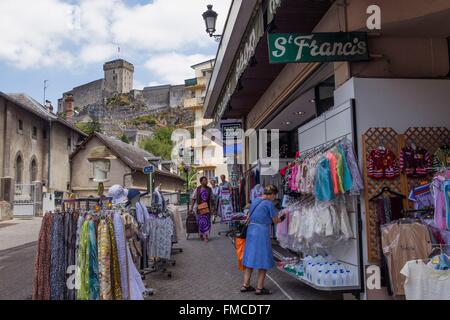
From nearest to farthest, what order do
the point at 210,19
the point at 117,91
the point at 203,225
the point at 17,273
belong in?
the point at 17,273 → the point at 210,19 → the point at 203,225 → the point at 117,91

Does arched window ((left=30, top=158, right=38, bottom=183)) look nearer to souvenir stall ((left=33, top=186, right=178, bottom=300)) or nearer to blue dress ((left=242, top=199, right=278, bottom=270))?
souvenir stall ((left=33, top=186, right=178, bottom=300))

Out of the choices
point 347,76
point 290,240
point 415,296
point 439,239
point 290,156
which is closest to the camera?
point 415,296

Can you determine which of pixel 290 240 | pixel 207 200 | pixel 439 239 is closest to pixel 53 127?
pixel 207 200

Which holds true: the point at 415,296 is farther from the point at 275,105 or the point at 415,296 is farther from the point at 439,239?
the point at 275,105

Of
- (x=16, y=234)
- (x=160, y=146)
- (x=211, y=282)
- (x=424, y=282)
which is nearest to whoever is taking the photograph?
(x=424, y=282)

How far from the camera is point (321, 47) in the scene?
588cm

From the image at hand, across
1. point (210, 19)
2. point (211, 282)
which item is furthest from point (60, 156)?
point (211, 282)

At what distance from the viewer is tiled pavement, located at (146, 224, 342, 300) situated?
643cm

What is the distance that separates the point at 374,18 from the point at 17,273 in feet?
26.7

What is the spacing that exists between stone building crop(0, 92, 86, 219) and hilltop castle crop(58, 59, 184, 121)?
223ft

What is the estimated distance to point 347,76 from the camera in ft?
19.9

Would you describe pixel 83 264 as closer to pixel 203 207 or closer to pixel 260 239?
pixel 260 239

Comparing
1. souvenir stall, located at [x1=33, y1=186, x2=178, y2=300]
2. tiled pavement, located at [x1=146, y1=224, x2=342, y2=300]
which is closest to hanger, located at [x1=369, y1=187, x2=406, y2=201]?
tiled pavement, located at [x1=146, y1=224, x2=342, y2=300]

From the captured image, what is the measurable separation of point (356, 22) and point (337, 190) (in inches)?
91.0
